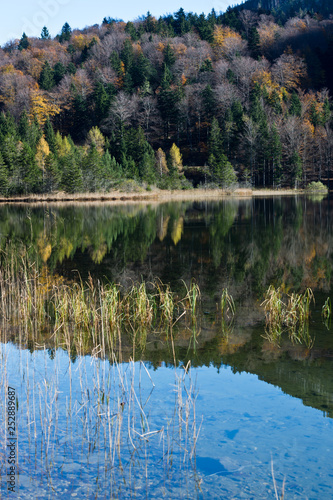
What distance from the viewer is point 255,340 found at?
8.08m

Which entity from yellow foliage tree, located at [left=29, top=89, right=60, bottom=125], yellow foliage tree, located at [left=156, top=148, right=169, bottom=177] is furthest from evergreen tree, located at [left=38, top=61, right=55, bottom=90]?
yellow foliage tree, located at [left=156, top=148, right=169, bottom=177]

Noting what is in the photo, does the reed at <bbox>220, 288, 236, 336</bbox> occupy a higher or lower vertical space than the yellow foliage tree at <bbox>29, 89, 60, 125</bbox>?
lower

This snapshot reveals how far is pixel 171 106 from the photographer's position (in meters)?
90.8

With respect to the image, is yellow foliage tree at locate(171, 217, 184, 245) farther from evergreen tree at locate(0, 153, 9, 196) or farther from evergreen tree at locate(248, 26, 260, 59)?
evergreen tree at locate(248, 26, 260, 59)

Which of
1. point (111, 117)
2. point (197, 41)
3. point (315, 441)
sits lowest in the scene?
point (315, 441)

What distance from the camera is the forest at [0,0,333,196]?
62625mm

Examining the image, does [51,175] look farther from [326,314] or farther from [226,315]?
[326,314]

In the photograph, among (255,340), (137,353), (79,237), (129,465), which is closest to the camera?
(129,465)

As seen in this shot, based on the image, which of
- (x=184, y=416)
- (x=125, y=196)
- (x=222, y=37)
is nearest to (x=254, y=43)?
(x=222, y=37)

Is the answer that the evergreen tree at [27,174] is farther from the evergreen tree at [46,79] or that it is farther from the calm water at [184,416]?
the evergreen tree at [46,79]

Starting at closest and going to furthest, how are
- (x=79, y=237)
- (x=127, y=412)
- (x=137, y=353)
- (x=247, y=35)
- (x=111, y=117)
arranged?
(x=127, y=412) < (x=137, y=353) < (x=79, y=237) < (x=111, y=117) < (x=247, y=35)

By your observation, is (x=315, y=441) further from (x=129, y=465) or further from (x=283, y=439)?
(x=129, y=465)

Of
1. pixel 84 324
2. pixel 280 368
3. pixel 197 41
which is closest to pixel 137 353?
pixel 84 324

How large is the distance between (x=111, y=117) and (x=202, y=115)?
671 inches
